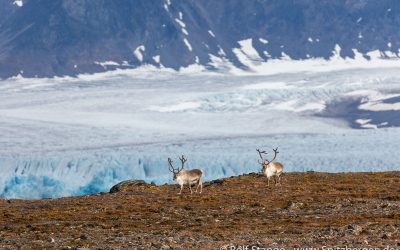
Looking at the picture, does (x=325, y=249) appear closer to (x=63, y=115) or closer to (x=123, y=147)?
(x=123, y=147)

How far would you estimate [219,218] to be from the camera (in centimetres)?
2145

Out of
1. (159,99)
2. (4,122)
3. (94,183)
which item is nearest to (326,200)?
(94,183)

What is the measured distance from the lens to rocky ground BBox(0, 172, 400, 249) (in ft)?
56.2

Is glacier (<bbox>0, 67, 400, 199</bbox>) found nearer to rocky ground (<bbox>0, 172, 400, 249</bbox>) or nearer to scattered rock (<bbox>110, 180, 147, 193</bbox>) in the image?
scattered rock (<bbox>110, 180, 147, 193</bbox>)

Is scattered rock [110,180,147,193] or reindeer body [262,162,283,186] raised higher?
reindeer body [262,162,283,186]

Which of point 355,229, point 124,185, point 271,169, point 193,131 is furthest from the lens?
point 193,131

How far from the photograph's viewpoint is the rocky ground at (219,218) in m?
17.1

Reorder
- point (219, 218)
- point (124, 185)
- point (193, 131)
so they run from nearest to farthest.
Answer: point (219, 218) < point (124, 185) < point (193, 131)

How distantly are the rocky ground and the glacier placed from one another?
31.0 metres

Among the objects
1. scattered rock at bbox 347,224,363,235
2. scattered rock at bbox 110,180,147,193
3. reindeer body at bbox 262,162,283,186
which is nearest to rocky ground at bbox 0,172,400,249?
scattered rock at bbox 347,224,363,235

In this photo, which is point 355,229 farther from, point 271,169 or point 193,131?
point 193,131

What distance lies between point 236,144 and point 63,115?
3182 cm

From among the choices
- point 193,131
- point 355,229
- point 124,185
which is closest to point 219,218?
point 355,229

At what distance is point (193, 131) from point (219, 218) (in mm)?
67458
